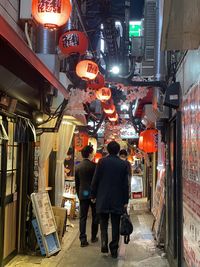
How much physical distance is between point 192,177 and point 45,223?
17.7 feet

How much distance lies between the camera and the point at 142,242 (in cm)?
1170

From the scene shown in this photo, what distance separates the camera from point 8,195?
30.0ft

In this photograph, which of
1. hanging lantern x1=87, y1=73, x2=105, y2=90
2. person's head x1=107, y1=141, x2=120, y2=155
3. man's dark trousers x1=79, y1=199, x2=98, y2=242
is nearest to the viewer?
person's head x1=107, y1=141, x2=120, y2=155

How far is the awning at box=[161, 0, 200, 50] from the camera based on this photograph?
3936 mm

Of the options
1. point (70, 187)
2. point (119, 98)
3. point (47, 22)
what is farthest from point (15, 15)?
point (119, 98)

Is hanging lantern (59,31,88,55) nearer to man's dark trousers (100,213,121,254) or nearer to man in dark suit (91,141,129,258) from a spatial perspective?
man in dark suit (91,141,129,258)

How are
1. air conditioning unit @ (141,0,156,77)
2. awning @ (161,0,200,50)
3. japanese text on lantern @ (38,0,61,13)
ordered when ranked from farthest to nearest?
air conditioning unit @ (141,0,156,77) → japanese text on lantern @ (38,0,61,13) → awning @ (161,0,200,50)

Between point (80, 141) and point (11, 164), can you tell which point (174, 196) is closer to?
point (11, 164)

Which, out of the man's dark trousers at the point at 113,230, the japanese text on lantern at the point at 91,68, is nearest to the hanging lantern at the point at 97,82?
the japanese text on lantern at the point at 91,68

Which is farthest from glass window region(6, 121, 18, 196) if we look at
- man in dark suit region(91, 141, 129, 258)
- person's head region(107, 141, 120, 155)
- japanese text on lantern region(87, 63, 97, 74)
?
japanese text on lantern region(87, 63, 97, 74)

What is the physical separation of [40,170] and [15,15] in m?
4.57

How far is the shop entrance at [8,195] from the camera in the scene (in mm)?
8352

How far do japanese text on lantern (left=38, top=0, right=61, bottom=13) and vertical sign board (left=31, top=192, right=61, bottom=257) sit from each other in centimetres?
480

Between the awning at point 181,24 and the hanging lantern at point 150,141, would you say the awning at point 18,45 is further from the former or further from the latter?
the hanging lantern at point 150,141
